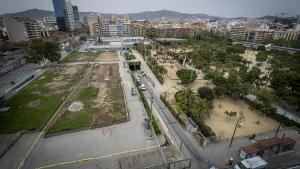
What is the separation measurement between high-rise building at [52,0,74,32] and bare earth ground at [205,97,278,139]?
193m

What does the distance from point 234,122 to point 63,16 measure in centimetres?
20324

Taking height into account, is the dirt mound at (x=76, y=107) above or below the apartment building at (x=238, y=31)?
below

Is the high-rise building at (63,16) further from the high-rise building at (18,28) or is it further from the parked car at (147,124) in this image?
the parked car at (147,124)

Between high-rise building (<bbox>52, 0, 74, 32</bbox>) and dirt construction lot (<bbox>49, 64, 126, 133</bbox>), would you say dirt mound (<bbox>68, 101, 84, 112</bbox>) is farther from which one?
high-rise building (<bbox>52, 0, 74, 32</bbox>)

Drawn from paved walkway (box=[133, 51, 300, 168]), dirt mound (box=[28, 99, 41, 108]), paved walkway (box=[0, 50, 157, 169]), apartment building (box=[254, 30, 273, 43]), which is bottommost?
paved walkway (box=[133, 51, 300, 168])

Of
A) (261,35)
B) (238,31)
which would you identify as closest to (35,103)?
(261,35)

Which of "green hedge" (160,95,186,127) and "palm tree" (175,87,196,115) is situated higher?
"palm tree" (175,87,196,115)

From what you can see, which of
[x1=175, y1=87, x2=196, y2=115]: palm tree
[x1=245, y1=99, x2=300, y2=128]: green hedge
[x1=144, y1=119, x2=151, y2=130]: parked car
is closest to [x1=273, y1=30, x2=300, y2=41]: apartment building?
[x1=245, y1=99, x2=300, y2=128]: green hedge

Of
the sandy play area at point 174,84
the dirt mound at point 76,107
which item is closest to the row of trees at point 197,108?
the sandy play area at point 174,84

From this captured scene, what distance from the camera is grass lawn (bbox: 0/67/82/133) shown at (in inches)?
1107

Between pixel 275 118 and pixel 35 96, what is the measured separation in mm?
52156

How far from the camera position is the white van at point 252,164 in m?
19.0

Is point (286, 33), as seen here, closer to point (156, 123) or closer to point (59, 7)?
point (156, 123)

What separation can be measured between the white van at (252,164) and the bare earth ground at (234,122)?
631 cm
